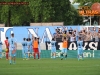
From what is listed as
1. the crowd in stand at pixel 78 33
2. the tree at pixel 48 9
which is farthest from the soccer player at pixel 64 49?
the tree at pixel 48 9

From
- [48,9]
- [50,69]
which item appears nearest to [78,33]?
[48,9]

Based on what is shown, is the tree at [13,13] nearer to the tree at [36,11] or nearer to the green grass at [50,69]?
the tree at [36,11]

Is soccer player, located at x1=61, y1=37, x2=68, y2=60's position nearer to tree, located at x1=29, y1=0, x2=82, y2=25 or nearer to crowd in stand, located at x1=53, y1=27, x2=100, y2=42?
crowd in stand, located at x1=53, y1=27, x2=100, y2=42

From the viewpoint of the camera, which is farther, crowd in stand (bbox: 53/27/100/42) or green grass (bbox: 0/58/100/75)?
crowd in stand (bbox: 53/27/100/42)

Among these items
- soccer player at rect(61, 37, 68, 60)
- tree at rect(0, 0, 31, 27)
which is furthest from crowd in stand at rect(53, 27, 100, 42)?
tree at rect(0, 0, 31, 27)

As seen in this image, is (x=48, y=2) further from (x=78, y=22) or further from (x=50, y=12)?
(x=78, y=22)

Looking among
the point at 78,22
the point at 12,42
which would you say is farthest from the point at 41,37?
the point at 78,22

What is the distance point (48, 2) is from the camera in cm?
6694

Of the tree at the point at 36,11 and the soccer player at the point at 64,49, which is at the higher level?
the tree at the point at 36,11

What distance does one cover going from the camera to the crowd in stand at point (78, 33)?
1905 inches

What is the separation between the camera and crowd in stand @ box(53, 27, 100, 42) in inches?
1905

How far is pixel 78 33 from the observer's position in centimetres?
4888

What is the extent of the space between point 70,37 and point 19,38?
501cm

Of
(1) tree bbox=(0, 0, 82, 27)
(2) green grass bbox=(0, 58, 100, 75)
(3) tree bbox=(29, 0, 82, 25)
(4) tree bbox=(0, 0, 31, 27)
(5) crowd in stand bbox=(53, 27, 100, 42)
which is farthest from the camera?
(4) tree bbox=(0, 0, 31, 27)
